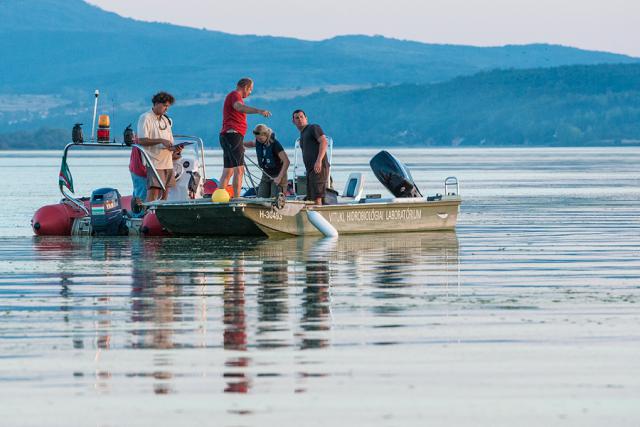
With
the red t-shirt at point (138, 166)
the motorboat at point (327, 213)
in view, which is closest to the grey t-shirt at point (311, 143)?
the motorboat at point (327, 213)

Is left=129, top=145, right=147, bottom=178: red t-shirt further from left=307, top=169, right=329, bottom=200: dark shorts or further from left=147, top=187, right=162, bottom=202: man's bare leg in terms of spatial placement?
left=307, top=169, right=329, bottom=200: dark shorts

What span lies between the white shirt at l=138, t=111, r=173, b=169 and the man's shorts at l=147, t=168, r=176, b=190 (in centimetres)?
10

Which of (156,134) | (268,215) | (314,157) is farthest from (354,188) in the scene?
(156,134)

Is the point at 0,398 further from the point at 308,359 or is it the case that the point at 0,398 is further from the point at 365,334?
the point at 365,334

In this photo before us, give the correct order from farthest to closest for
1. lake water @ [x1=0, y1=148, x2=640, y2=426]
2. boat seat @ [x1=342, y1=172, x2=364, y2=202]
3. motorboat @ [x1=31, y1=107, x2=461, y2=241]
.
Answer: boat seat @ [x1=342, y1=172, x2=364, y2=202], motorboat @ [x1=31, y1=107, x2=461, y2=241], lake water @ [x1=0, y1=148, x2=640, y2=426]

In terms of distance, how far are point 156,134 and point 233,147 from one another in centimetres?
102

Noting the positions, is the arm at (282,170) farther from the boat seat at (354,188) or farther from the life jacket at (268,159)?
the boat seat at (354,188)

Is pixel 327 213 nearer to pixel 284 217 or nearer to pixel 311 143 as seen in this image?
pixel 284 217

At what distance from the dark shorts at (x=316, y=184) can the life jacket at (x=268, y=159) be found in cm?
48

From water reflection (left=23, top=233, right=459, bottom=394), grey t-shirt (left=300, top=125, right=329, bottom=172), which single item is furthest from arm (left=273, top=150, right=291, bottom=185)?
water reflection (left=23, top=233, right=459, bottom=394)

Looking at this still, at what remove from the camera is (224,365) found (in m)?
9.56

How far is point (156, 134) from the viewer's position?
69.9ft

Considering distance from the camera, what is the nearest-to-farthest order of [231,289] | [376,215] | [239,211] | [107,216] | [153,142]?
[231,289] → [239,211] → [153,142] → [107,216] → [376,215]

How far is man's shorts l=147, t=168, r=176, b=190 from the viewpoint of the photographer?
21.5 metres
